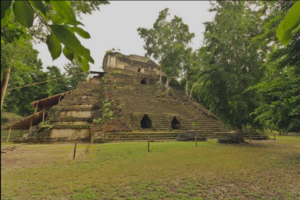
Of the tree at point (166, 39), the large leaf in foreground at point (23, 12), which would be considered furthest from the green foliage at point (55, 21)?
the tree at point (166, 39)

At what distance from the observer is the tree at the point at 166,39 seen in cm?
2005

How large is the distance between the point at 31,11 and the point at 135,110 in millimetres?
13066

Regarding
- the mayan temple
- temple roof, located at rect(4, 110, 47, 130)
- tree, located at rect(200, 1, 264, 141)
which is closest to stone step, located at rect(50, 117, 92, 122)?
the mayan temple

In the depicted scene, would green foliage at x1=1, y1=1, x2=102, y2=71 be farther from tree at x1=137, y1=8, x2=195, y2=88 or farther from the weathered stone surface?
tree at x1=137, y1=8, x2=195, y2=88

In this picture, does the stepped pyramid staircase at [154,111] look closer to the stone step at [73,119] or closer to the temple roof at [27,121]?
the stone step at [73,119]

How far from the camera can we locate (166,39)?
21312 millimetres

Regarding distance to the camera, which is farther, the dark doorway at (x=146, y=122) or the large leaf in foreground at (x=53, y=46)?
the dark doorway at (x=146, y=122)

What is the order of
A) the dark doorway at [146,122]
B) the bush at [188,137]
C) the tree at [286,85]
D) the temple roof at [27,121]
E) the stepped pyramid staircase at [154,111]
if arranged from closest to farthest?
the tree at [286,85]
the bush at [188,137]
the stepped pyramid staircase at [154,111]
the temple roof at [27,121]
the dark doorway at [146,122]

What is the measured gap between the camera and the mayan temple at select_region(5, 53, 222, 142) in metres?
10.6

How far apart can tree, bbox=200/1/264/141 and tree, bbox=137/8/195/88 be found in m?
10.7

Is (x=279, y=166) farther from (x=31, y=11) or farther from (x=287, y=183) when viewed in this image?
(x=31, y=11)

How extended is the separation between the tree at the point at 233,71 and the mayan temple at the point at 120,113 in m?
3.65

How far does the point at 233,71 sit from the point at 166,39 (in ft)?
46.7

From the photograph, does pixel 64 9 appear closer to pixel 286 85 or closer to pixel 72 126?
pixel 286 85
